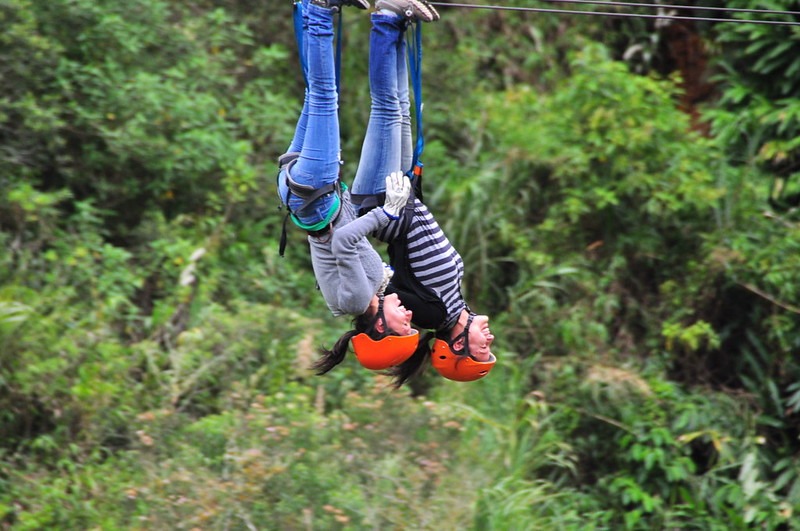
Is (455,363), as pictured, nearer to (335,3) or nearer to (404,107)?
(404,107)

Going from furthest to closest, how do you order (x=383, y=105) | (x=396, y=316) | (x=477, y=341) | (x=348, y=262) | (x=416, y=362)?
(x=416, y=362)
(x=477, y=341)
(x=396, y=316)
(x=383, y=105)
(x=348, y=262)

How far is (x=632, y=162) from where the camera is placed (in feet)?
25.2

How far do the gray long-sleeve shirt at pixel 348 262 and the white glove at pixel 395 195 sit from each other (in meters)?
0.03

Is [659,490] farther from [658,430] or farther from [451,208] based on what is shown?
[451,208]

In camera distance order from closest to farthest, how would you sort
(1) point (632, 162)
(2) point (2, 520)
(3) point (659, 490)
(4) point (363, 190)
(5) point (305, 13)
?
(5) point (305, 13) < (4) point (363, 190) < (2) point (2, 520) < (3) point (659, 490) < (1) point (632, 162)

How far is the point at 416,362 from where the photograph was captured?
4.48 m

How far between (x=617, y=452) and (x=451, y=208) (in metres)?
2.36

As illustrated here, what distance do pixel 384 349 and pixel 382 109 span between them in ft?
3.23

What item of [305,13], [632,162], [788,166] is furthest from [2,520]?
[788,166]

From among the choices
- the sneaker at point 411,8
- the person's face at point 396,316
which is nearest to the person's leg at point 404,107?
the sneaker at point 411,8

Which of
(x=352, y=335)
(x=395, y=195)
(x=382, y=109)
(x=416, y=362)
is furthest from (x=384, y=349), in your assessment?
(x=382, y=109)

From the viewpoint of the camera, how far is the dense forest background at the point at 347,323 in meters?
6.25

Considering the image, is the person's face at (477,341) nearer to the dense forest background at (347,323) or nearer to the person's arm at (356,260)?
the person's arm at (356,260)

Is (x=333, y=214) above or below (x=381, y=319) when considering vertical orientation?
above
